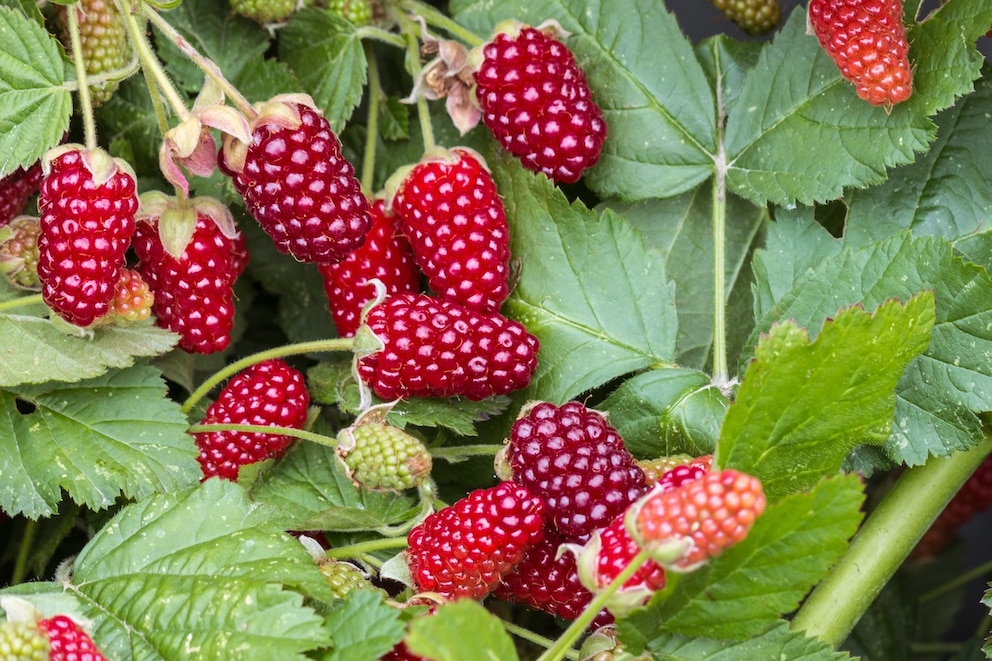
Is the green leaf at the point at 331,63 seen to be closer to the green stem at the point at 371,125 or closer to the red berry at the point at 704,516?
the green stem at the point at 371,125

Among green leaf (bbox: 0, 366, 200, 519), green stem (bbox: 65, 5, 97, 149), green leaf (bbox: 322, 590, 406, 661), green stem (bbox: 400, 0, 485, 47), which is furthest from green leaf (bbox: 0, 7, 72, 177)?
green leaf (bbox: 322, 590, 406, 661)

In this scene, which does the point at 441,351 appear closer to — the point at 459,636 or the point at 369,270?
the point at 369,270

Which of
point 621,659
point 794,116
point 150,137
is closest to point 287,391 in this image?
point 150,137

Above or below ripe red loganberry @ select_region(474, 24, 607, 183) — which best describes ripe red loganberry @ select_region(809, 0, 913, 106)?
above

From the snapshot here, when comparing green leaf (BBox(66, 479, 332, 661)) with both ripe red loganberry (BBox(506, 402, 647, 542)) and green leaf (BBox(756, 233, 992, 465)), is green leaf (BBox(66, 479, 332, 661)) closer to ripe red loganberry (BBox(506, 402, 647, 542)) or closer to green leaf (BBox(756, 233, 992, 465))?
ripe red loganberry (BBox(506, 402, 647, 542))

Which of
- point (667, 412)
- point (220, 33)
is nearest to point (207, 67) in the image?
point (220, 33)
